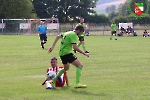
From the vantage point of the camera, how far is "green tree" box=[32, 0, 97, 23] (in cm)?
9525

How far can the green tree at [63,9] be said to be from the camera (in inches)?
3750

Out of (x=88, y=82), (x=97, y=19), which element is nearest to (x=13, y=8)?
(x=97, y=19)

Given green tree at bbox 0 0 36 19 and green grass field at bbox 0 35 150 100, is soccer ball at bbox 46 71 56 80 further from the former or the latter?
green tree at bbox 0 0 36 19

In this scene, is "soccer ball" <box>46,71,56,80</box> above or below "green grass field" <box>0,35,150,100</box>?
above

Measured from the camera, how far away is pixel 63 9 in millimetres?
97000

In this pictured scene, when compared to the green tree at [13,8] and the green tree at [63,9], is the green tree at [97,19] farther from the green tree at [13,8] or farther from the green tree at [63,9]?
the green tree at [13,8]

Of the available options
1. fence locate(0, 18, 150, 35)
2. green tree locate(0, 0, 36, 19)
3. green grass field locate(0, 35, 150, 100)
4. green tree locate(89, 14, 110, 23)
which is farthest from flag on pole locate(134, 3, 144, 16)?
green grass field locate(0, 35, 150, 100)

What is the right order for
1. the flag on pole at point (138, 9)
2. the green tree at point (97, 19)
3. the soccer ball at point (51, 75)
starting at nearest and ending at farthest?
the soccer ball at point (51, 75) < the flag on pole at point (138, 9) < the green tree at point (97, 19)

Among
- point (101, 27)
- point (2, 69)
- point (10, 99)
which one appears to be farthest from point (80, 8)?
point (10, 99)

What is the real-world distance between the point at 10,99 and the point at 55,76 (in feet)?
6.96

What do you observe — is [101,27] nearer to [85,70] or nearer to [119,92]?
[85,70]

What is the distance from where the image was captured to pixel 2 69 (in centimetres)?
1633

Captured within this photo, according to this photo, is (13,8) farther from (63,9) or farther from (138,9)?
(138,9)

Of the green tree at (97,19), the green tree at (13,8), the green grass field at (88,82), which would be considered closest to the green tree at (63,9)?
the green tree at (97,19)
